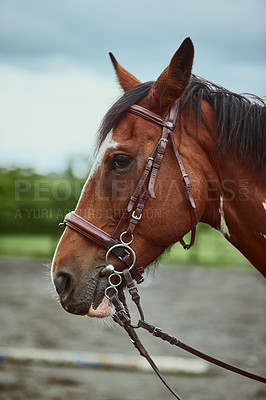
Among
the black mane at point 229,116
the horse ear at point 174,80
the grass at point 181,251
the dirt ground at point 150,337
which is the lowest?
the grass at point 181,251

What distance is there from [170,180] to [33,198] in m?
23.2

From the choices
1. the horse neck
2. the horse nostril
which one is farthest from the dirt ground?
the horse neck

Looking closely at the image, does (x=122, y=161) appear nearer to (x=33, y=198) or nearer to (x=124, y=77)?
(x=124, y=77)

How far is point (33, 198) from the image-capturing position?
25000mm

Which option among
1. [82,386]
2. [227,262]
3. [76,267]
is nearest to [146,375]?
[82,386]

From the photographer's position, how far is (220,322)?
30.6ft

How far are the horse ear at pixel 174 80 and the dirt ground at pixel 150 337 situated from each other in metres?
1.18

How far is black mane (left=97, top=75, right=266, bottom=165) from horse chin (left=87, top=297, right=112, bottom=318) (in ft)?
3.09

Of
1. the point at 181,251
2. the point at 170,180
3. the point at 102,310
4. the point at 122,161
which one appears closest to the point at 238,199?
the point at 170,180

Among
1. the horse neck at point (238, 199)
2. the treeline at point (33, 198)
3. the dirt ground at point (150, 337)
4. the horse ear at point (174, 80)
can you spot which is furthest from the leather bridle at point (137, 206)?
the treeline at point (33, 198)

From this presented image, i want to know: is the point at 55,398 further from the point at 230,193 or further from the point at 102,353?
the point at 230,193

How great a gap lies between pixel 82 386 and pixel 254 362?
8.81ft

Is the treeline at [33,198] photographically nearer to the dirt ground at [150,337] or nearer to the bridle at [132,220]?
the dirt ground at [150,337]

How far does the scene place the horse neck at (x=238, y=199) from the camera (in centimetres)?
259
